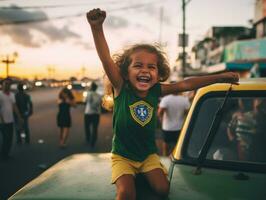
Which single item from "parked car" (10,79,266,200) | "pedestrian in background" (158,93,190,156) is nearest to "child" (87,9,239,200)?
"parked car" (10,79,266,200)

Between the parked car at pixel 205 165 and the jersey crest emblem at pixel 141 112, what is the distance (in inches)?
14.2

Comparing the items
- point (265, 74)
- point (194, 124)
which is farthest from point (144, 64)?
point (265, 74)

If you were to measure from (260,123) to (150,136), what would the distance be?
1062 millimetres

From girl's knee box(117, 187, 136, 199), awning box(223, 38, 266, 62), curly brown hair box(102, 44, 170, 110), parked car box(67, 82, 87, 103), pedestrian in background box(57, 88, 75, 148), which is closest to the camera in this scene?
girl's knee box(117, 187, 136, 199)

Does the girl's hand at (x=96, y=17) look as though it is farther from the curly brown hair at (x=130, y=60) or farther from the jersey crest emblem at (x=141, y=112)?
the jersey crest emblem at (x=141, y=112)

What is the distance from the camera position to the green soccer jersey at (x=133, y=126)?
2367 mm

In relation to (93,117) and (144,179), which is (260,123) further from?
(93,117)

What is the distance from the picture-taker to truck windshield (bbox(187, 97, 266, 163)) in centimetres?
264

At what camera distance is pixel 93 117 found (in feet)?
34.4

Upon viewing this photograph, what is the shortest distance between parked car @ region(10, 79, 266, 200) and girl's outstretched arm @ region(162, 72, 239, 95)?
0.08 meters

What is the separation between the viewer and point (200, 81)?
8.47 feet

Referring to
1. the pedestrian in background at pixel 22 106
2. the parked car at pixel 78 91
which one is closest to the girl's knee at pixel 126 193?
the pedestrian in background at pixel 22 106

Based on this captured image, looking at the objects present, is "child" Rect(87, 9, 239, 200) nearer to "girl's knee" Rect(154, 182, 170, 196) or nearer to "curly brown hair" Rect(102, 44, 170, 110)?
"curly brown hair" Rect(102, 44, 170, 110)

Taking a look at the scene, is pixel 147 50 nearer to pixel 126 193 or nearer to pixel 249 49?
pixel 126 193
